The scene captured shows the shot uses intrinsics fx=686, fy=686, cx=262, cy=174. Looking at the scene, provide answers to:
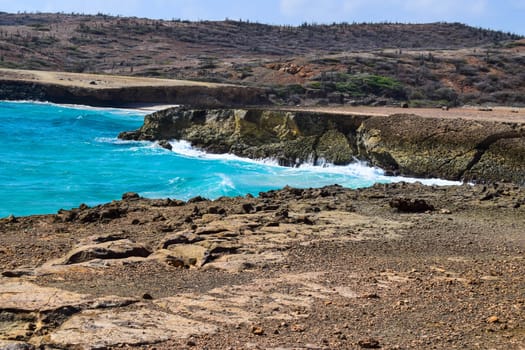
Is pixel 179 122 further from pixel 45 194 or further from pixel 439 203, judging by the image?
pixel 439 203

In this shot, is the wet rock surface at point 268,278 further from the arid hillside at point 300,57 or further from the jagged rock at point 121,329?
the arid hillside at point 300,57

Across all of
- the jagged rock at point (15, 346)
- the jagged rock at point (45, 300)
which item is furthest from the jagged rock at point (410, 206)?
the jagged rock at point (15, 346)

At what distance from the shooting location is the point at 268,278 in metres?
7.26

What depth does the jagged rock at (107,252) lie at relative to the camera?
774cm

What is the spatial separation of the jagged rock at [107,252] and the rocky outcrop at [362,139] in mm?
11449

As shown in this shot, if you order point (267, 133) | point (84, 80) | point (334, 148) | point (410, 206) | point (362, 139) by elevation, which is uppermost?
point (84, 80)

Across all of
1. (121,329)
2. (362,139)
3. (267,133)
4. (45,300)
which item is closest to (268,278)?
(121,329)

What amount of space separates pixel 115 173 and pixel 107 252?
1370 cm

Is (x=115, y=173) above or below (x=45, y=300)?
below

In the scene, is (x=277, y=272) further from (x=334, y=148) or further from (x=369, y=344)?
(x=334, y=148)

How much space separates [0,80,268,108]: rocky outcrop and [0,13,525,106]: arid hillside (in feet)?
15.2

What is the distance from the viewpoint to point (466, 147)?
1820 centimetres

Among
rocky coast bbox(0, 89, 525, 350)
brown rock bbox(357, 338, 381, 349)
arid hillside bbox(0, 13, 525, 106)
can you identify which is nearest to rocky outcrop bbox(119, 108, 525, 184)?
rocky coast bbox(0, 89, 525, 350)

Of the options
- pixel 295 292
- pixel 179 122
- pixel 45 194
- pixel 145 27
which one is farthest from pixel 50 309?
pixel 145 27
